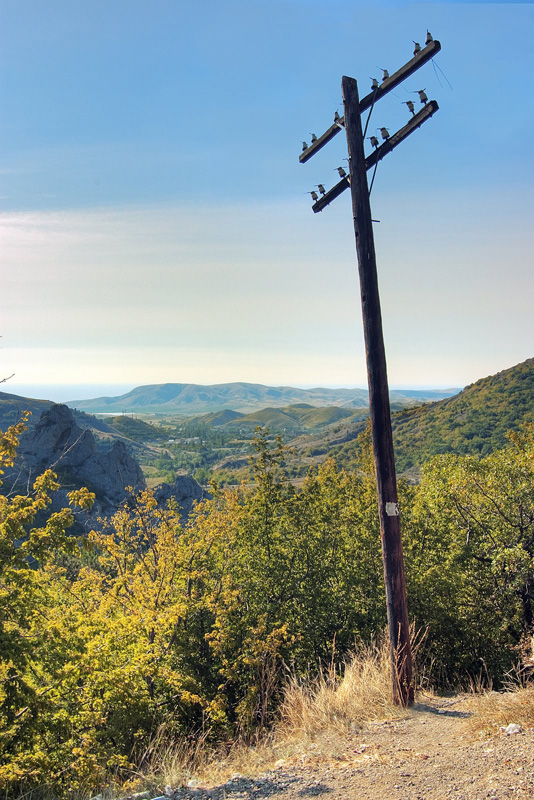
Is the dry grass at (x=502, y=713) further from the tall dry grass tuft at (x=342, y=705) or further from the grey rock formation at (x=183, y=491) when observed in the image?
the grey rock formation at (x=183, y=491)

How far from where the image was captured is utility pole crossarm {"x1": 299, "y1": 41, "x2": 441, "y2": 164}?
22.6ft

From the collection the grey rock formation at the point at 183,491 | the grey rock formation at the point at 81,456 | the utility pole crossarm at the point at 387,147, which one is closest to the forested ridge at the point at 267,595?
the utility pole crossarm at the point at 387,147

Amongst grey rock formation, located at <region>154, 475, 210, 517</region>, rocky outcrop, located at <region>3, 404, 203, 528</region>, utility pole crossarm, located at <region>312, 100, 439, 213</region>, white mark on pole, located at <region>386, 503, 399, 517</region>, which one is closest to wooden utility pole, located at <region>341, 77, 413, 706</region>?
white mark on pole, located at <region>386, 503, 399, 517</region>

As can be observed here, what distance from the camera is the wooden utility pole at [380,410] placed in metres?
7.46

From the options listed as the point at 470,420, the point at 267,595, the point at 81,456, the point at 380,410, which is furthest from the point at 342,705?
the point at 81,456

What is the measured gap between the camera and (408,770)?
518 centimetres

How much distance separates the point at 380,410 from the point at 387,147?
4232 mm

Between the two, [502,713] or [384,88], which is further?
[384,88]

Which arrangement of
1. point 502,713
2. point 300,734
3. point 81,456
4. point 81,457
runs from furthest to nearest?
point 81,457 < point 81,456 < point 300,734 < point 502,713

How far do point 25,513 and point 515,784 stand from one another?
6355mm

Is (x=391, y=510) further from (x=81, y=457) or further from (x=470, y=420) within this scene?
(x=81, y=457)

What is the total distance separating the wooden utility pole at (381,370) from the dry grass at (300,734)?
1.68 ft

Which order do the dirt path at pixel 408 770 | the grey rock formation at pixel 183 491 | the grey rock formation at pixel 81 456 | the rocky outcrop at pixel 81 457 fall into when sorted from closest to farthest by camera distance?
the dirt path at pixel 408 770 < the grey rock formation at pixel 183 491 < the rocky outcrop at pixel 81 457 < the grey rock formation at pixel 81 456

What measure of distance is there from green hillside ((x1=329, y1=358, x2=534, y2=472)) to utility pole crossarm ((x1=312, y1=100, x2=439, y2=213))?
279 ft
